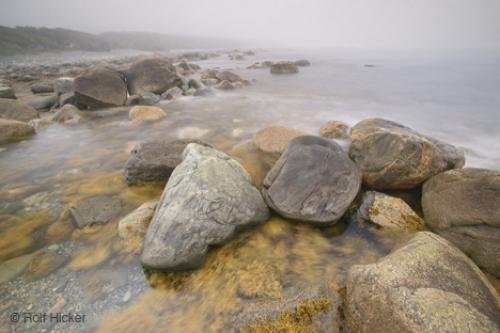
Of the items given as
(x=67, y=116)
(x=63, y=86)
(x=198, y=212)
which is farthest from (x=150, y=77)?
(x=198, y=212)

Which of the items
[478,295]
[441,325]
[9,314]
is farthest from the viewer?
[9,314]

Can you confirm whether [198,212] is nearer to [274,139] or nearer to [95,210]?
[95,210]

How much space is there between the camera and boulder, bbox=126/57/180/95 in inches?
531

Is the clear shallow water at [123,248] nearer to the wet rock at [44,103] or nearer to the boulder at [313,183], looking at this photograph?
the boulder at [313,183]

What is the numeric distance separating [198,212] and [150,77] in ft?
40.5

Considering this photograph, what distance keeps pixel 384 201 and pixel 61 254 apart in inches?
206

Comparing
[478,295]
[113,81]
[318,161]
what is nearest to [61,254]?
[318,161]

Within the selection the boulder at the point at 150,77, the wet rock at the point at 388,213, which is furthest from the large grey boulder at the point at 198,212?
the boulder at the point at 150,77

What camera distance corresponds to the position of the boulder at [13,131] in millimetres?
8016

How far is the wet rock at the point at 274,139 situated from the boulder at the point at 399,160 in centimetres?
210

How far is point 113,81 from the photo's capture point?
11.6 metres

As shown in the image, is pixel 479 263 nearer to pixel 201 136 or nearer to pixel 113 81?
pixel 201 136

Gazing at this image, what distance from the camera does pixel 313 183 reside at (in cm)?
447

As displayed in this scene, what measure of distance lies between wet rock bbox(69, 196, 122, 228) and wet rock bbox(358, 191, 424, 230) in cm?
441
